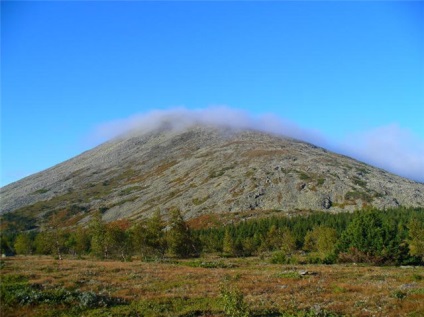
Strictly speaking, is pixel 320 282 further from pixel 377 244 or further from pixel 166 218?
pixel 166 218

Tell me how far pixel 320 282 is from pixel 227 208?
6344 inches

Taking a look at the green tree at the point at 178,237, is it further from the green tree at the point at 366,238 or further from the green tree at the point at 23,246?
the green tree at the point at 23,246

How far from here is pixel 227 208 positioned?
194625 millimetres

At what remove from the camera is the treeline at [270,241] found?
6562cm

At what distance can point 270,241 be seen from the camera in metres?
115

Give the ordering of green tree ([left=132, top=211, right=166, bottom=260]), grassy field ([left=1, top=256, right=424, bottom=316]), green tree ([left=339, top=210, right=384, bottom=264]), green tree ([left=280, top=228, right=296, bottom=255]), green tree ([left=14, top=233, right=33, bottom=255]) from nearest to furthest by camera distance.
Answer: grassy field ([left=1, top=256, right=424, bottom=316]) < green tree ([left=339, top=210, right=384, bottom=264]) < green tree ([left=132, top=211, right=166, bottom=260]) < green tree ([left=280, top=228, right=296, bottom=255]) < green tree ([left=14, top=233, right=33, bottom=255])

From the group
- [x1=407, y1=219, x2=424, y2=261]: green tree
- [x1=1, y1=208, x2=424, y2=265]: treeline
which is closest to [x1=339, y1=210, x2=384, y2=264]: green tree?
[x1=1, y1=208, x2=424, y2=265]: treeline

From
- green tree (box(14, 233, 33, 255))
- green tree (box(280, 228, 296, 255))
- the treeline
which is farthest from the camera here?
green tree (box(14, 233, 33, 255))

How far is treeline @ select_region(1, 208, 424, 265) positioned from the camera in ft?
215

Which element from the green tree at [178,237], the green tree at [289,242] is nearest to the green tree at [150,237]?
the green tree at [178,237]

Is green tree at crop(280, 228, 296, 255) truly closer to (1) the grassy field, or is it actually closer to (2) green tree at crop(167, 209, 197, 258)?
(2) green tree at crop(167, 209, 197, 258)

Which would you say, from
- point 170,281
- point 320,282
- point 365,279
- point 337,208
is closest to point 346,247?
point 365,279

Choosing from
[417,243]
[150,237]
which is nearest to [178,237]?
[150,237]

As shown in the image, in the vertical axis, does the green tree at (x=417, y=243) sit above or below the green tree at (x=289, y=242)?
above
